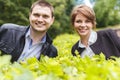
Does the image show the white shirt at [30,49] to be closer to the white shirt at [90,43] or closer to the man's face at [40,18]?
the man's face at [40,18]

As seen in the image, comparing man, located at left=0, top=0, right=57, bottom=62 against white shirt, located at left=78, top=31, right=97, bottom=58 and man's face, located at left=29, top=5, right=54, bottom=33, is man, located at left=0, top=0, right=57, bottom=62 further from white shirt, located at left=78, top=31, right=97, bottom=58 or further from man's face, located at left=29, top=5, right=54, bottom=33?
white shirt, located at left=78, top=31, right=97, bottom=58

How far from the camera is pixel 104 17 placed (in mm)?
39562

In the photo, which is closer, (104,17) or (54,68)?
(54,68)

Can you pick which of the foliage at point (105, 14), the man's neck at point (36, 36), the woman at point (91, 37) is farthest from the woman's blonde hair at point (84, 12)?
the foliage at point (105, 14)

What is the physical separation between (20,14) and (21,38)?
935 inches

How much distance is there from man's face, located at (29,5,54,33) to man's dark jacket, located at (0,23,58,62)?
8.0 inches

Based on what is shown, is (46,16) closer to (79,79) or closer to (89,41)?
(89,41)

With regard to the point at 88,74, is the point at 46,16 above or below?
below

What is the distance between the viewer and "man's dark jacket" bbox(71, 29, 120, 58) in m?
4.24

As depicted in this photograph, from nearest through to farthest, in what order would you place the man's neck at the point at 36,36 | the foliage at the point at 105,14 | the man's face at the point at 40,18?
1. the man's face at the point at 40,18
2. the man's neck at the point at 36,36
3. the foliage at the point at 105,14

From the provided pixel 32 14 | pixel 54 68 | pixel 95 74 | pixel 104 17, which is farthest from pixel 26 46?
pixel 104 17

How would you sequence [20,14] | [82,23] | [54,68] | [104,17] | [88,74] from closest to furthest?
1. [88,74]
2. [54,68]
3. [82,23]
4. [20,14]
5. [104,17]

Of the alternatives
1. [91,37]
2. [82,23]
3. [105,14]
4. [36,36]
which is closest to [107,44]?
[91,37]

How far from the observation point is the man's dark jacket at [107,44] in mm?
4242
